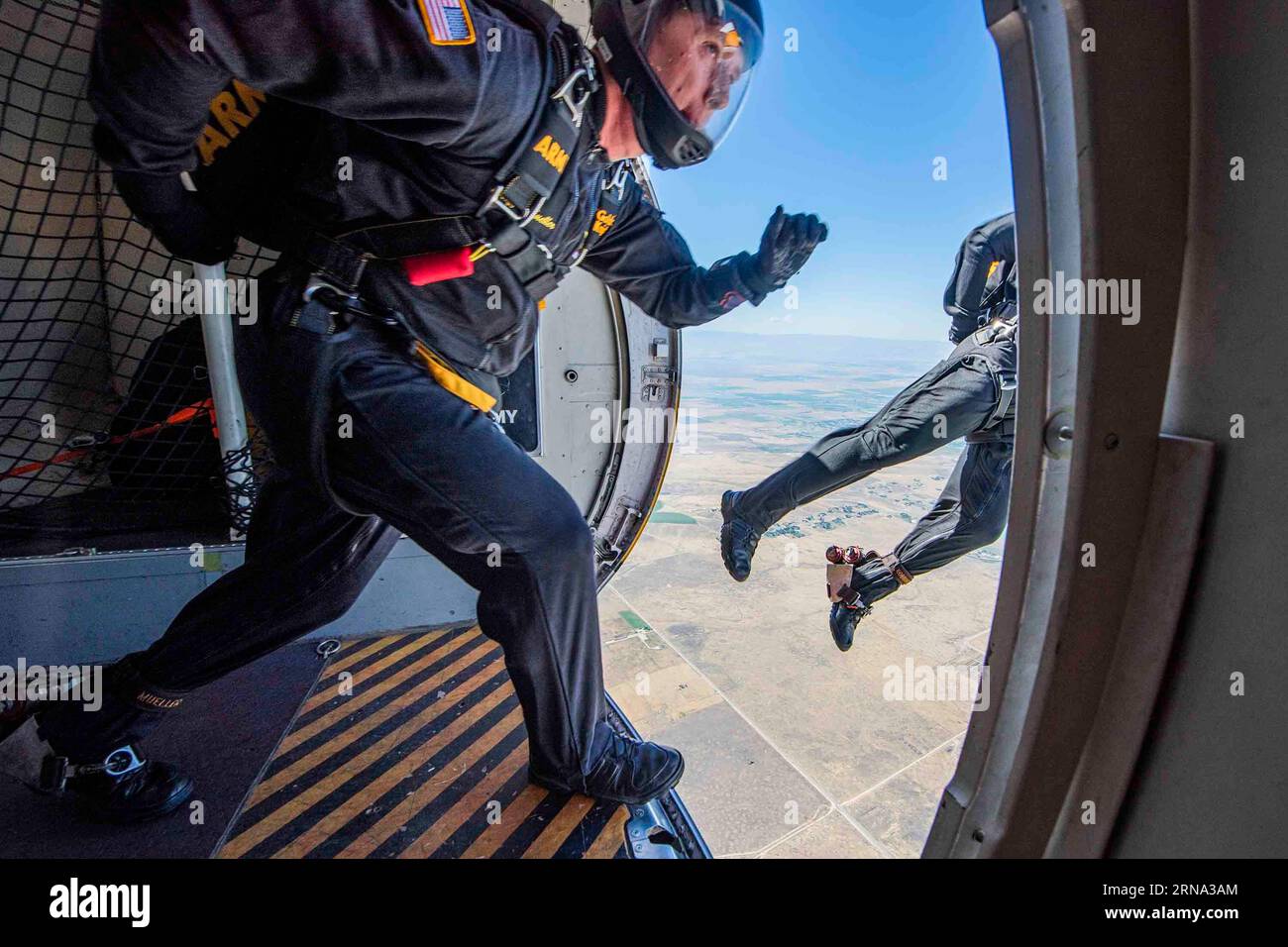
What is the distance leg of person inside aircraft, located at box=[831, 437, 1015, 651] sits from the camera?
268 cm

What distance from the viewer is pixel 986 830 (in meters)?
0.75

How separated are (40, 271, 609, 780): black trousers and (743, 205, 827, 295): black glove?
0.94 meters

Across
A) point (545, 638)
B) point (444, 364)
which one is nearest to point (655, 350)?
point (444, 364)

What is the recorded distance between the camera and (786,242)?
5.54 ft

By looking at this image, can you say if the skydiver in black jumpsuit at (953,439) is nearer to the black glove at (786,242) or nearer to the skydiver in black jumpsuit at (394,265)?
the black glove at (786,242)

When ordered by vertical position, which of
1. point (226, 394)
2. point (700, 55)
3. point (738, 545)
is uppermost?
point (700, 55)

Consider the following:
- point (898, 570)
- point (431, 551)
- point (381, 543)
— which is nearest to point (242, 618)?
point (381, 543)

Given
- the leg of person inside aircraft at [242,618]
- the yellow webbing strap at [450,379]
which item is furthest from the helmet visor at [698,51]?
the leg of person inside aircraft at [242,618]

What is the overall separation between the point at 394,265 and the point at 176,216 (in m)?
0.45

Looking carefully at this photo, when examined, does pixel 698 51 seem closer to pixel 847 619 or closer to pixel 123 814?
pixel 123 814
